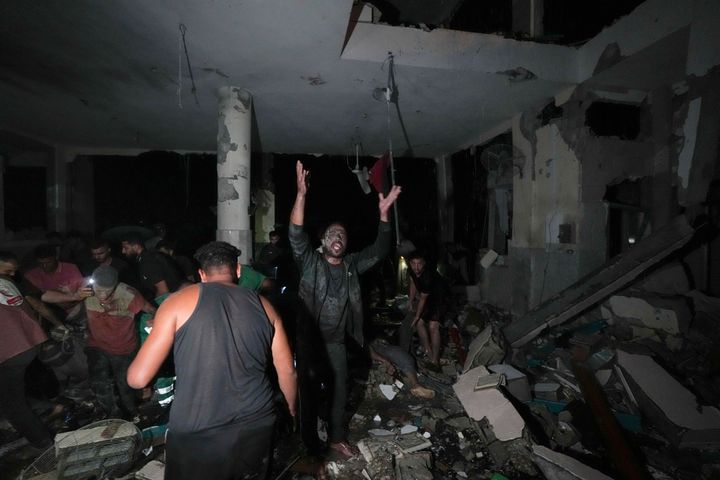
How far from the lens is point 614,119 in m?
5.94

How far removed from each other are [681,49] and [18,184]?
46.1ft

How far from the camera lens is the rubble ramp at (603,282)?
183 inches

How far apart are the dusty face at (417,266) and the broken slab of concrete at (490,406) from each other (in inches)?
65.6

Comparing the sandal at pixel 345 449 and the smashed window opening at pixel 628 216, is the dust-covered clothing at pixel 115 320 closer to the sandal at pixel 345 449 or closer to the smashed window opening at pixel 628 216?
the sandal at pixel 345 449

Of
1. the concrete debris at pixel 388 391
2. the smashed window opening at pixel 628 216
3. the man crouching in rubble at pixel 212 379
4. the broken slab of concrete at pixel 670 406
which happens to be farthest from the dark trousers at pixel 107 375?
the smashed window opening at pixel 628 216

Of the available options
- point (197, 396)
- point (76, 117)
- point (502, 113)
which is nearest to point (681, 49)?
point (502, 113)

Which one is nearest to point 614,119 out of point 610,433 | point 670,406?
point 670,406

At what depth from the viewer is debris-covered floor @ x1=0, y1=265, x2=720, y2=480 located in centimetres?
301

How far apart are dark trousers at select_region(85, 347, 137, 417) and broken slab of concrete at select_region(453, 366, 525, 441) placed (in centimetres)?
393

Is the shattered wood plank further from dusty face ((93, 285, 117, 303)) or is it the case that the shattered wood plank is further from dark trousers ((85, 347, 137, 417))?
dusty face ((93, 285, 117, 303))

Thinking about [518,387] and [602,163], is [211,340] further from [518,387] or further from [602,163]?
[602,163]

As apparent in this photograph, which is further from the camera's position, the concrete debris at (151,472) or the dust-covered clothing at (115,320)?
the dust-covered clothing at (115,320)

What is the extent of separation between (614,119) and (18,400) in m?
9.18

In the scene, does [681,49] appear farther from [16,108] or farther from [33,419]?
[16,108]
